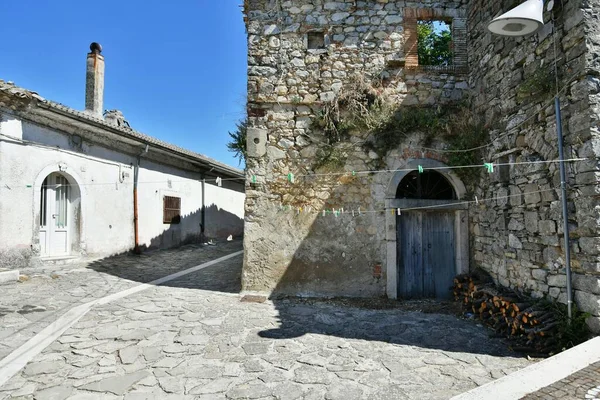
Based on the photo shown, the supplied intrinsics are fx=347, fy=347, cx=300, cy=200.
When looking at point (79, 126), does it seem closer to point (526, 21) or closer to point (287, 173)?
point (287, 173)

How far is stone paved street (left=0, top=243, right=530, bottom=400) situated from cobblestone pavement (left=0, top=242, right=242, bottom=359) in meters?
0.18

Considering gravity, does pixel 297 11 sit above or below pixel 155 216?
above

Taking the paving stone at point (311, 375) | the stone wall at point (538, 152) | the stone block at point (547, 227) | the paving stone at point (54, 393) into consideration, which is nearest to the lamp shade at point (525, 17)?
the stone wall at point (538, 152)

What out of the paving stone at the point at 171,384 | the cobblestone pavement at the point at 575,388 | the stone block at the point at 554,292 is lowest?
the paving stone at the point at 171,384

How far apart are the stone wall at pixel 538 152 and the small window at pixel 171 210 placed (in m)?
9.83

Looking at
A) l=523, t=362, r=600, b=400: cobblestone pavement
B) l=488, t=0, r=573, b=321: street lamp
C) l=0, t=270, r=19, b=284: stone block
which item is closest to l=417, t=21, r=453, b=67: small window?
l=488, t=0, r=573, b=321: street lamp

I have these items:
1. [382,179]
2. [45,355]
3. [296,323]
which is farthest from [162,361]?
[382,179]

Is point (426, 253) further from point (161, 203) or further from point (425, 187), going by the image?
point (161, 203)

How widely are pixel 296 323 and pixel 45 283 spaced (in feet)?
17.7

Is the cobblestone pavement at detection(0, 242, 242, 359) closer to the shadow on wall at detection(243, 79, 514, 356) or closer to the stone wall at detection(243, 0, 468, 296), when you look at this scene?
the shadow on wall at detection(243, 79, 514, 356)

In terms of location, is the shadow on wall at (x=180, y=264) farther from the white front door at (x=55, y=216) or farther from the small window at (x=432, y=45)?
the small window at (x=432, y=45)

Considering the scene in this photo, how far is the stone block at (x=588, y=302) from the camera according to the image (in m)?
3.70

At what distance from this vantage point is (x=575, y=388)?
9.31 feet

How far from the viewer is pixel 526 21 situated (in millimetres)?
3803
